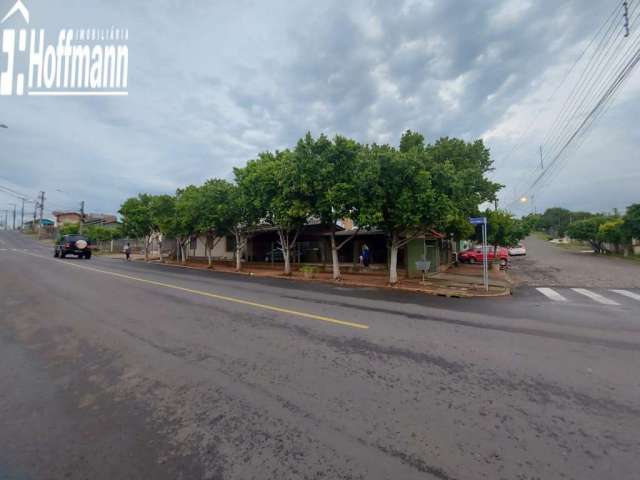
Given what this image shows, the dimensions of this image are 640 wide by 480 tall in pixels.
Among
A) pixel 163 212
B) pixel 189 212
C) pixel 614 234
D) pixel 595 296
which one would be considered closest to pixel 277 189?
pixel 189 212

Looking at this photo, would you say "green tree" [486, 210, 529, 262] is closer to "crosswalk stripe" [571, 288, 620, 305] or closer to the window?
"crosswalk stripe" [571, 288, 620, 305]

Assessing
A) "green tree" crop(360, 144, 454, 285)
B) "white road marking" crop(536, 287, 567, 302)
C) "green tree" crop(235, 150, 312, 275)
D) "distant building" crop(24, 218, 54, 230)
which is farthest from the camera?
"distant building" crop(24, 218, 54, 230)

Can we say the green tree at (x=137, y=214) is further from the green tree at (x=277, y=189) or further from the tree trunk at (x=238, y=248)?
the green tree at (x=277, y=189)

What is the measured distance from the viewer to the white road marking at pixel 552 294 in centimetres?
1000

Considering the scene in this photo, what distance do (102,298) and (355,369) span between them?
8.53 m

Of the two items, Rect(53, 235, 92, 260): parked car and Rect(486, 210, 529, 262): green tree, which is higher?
Rect(486, 210, 529, 262): green tree

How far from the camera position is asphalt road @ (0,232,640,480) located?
2270 millimetres

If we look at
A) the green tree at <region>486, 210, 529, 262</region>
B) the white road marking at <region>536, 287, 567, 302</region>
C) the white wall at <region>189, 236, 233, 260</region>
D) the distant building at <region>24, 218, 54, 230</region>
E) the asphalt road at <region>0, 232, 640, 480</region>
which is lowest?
the asphalt road at <region>0, 232, 640, 480</region>

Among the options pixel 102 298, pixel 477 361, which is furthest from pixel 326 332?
pixel 102 298

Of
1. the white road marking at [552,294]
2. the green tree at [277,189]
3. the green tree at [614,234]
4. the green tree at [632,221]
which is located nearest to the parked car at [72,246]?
the green tree at [277,189]

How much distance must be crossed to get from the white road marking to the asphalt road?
3602 mm

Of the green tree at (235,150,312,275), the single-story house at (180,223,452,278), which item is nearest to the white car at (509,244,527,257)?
the single-story house at (180,223,452,278)

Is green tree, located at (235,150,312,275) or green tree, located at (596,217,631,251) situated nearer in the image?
green tree, located at (235,150,312,275)

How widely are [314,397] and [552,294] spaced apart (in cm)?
1223
